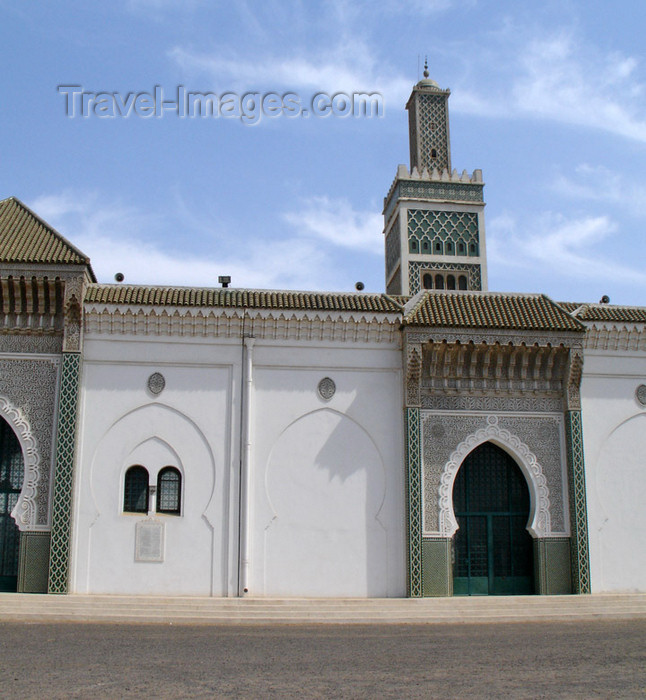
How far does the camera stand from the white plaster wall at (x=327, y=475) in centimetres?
1214

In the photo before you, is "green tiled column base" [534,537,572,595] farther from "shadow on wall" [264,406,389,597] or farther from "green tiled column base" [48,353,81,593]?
"green tiled column base" [48,353,81,593]

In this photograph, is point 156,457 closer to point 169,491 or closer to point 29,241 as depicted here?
point 169,491

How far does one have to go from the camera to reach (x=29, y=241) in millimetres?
12523

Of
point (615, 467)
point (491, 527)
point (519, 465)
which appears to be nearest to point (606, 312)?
point (615, 467)

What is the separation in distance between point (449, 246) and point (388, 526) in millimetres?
11346

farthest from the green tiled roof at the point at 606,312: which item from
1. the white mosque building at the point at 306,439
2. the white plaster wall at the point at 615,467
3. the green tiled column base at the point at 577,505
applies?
the green tiled column base at the point at 577,505

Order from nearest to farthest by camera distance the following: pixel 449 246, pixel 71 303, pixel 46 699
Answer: pixel 46 699
pixel 71 303
pixel 449 246

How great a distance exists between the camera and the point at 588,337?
43.7 feet

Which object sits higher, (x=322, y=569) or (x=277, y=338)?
(x=277, y=338)

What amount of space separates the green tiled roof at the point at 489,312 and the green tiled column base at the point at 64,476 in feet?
16.8

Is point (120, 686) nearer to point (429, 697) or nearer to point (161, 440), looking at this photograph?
point (429, 697)

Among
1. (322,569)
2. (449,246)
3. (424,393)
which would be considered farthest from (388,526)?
(449,246)

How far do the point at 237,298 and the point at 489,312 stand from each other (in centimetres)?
403

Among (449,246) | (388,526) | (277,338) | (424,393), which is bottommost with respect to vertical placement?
(388,526)
